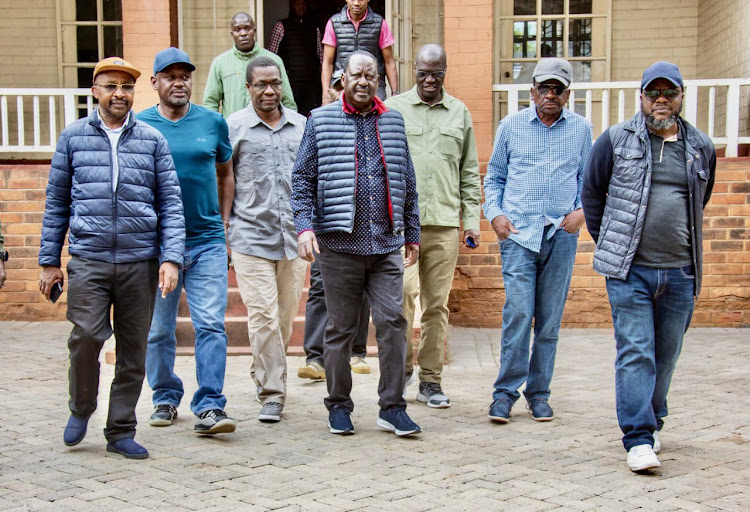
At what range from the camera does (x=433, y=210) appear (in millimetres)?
6266

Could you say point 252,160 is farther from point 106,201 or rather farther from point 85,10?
point 85,10

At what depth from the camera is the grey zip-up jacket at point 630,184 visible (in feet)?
16.0

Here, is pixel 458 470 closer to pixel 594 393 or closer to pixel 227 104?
pixel 594 393

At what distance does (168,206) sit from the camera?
17.2ft

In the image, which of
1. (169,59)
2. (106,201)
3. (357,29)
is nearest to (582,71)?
(357,29)

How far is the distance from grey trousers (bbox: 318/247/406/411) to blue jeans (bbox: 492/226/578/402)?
73 cm

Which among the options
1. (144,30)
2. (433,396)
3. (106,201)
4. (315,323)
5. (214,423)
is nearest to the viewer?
(106,201)

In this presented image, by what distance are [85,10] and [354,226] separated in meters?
7.47

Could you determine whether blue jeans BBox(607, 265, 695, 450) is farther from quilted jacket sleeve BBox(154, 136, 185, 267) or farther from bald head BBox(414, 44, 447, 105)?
quilted jacket sleeve BBox(154, 136, 185, 267)

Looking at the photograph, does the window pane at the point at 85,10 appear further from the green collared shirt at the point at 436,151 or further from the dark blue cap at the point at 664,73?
the dark blue cap at the point at 664,73

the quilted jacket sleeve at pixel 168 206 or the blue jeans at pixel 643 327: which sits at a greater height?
the quilted jacket sleeve at pixel 168 206

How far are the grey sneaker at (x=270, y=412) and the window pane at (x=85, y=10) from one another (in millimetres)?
7308

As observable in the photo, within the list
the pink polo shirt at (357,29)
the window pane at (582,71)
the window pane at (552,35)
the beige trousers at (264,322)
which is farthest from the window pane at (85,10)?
the beige trousers at (264,322)

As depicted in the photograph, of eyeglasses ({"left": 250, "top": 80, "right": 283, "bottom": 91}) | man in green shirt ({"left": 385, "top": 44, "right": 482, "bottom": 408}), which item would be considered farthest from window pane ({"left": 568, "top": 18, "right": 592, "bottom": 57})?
eyeglasses ({"left": 250, "top": 80, "right": 283, "bottom": 91})
